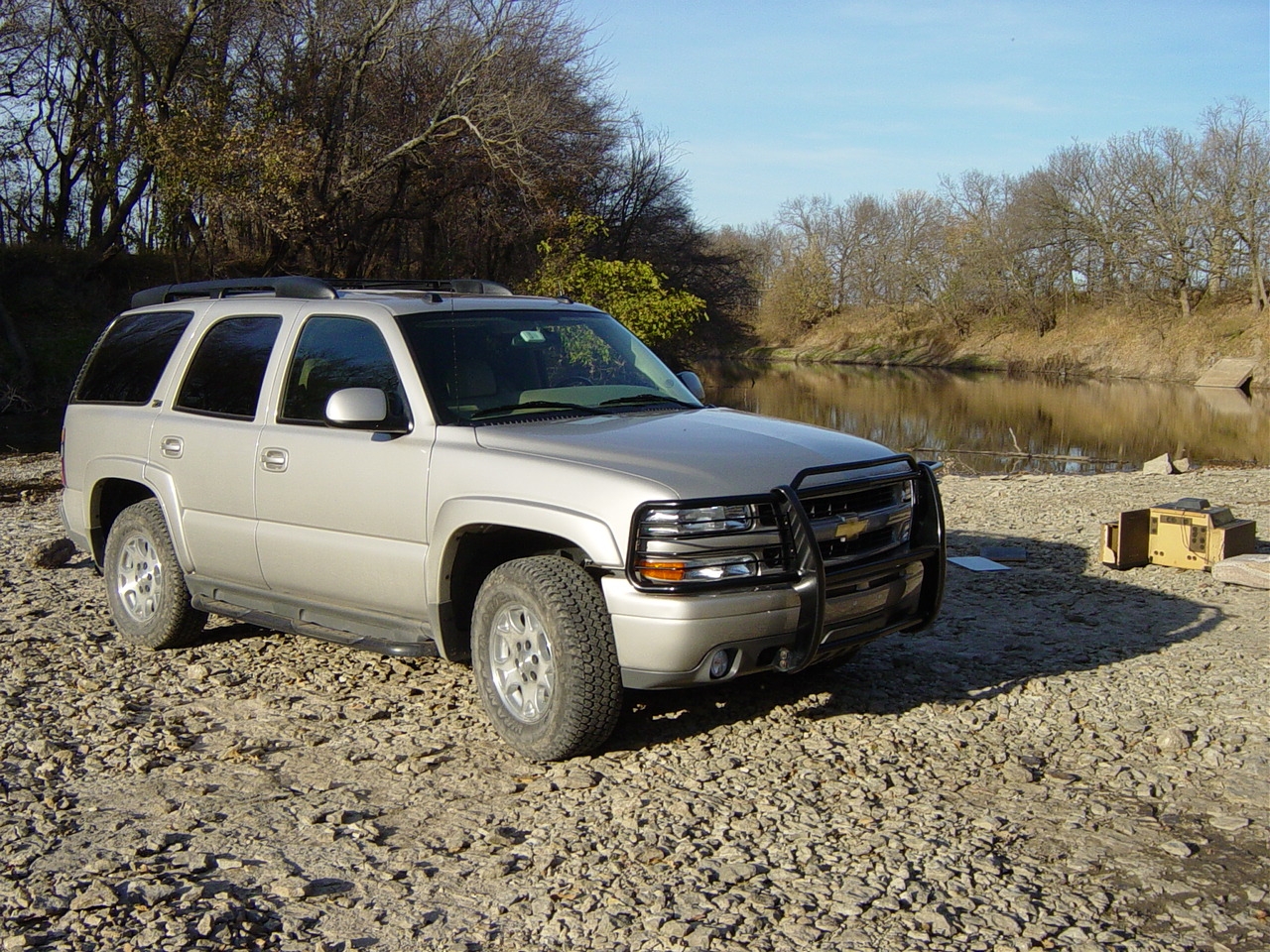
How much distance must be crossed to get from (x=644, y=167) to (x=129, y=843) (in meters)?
40.4

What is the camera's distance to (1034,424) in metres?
30.1

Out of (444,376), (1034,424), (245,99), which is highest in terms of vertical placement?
(245,99)

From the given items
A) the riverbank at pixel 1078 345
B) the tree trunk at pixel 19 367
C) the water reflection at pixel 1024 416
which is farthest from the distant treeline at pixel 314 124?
the riverbank at pixel 1078 345

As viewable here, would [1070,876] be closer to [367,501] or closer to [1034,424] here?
[367,501]

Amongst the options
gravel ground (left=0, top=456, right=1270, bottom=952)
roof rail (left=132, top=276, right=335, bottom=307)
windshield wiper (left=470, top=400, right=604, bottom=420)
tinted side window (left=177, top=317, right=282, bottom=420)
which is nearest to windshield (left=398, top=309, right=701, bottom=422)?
windshield wiper (left=470, top=400, right=604, bottom=420)

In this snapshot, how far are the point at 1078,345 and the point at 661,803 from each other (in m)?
54.6

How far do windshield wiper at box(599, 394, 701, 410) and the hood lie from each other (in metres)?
0.16

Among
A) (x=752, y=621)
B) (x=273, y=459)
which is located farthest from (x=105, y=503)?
(x=752, y=621)

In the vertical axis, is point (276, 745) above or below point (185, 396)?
below

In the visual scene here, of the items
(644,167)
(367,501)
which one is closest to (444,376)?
(367,501)

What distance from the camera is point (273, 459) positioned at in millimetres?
6043

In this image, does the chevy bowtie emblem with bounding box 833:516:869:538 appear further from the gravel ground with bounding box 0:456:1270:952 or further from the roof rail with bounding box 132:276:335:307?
the roof rail with bounding box 132:276:335:307

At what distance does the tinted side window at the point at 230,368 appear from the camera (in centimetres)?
637

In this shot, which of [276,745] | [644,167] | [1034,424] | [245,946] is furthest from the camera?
[644,167]
